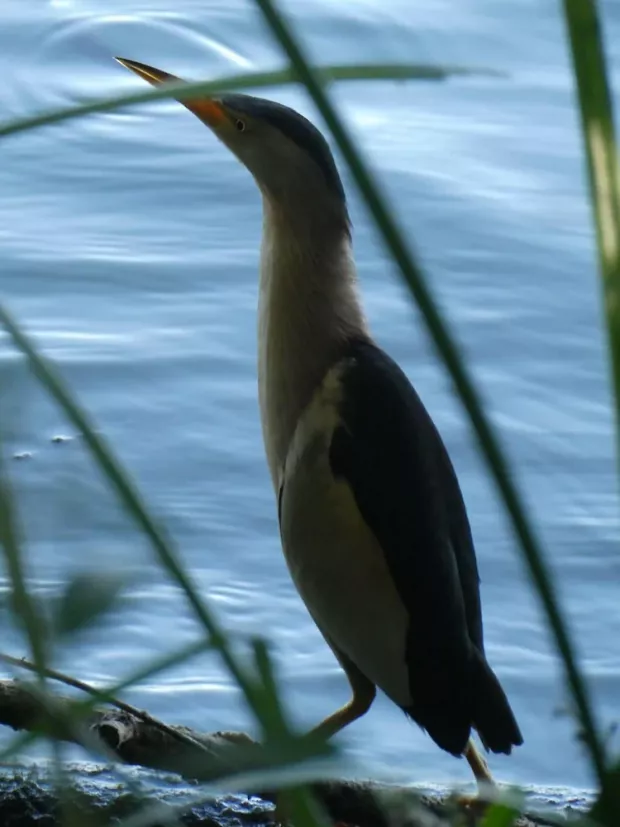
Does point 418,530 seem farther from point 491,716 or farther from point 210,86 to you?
point 210,86

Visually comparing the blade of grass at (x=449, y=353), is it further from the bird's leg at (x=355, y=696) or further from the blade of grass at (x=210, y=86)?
the bird's leg at (x=355, y=696)

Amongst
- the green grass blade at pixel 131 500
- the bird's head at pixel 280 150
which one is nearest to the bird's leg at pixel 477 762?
the bird's head at pixel 280 150

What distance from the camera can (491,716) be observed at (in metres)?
1.01

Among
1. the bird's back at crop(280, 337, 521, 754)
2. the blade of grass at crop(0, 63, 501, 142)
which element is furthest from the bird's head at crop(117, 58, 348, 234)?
the blade of grass at crop(0, 63, 501, 142)

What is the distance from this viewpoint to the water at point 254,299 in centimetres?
175

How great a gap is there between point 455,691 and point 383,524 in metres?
0.13

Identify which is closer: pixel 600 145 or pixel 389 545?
pixel 600 145

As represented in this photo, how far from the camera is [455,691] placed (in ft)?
3.36

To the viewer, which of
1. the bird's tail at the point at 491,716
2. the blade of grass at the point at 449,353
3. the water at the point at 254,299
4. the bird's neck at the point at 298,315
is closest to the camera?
the blade of grass at the point at 449,353

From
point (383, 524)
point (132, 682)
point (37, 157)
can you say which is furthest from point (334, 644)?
point (37, 157)

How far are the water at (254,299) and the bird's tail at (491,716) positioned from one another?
0.53 m

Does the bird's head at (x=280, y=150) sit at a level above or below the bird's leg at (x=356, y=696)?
above

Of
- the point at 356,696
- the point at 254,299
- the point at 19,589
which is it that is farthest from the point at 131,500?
the point at 254,299

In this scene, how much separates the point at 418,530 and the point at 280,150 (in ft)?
1.10
